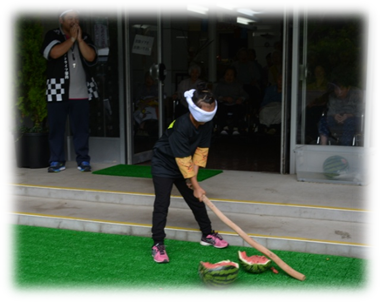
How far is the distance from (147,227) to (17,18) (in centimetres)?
396

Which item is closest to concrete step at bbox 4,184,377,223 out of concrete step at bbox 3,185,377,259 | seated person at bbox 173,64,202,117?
concrete step at bbox 3,185,377,259

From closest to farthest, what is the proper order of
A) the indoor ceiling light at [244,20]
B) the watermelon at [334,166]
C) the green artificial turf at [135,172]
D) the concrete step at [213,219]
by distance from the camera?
1. the concrete step at [213,219]
2. the watermelon at [334,166]
3. the green artificial turf at [135,172]
4. the indoor ceiling light at [244,20]

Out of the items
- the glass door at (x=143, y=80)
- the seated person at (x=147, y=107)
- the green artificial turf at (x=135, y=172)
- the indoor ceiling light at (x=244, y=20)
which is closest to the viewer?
the green artificial turf at (x=135, y=172)

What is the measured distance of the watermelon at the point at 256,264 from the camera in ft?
13.1

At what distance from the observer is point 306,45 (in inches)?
253

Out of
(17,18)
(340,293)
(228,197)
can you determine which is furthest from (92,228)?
(17,18)

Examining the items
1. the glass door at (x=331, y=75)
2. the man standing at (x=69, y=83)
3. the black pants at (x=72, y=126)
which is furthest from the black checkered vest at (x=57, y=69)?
the glass door at (x=331, y=75)

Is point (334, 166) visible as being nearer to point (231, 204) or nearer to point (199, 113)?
point (231, 204)

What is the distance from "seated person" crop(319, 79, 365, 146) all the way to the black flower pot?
352 cm

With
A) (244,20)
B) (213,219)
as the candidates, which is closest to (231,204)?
(213,219)

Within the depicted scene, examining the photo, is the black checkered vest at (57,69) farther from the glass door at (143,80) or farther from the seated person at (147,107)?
the seated person at (147,107)

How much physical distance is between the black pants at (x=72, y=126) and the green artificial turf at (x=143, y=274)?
218 centimetres

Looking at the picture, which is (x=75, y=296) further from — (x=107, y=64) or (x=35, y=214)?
(x=107, y=64)

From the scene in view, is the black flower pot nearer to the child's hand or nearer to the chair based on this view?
the chair
